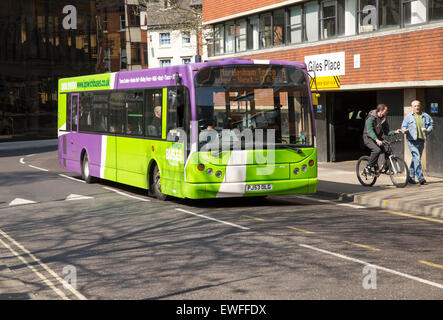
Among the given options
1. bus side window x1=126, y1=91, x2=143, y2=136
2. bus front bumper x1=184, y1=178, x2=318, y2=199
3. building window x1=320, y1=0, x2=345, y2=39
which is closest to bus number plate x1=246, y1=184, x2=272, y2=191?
bus front bumper x1=184, y1=178, x2=318, y2=199

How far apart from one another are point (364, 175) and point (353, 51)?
22.5 ft

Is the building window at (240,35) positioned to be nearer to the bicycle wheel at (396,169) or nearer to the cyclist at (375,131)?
the cyclist at (375,131)

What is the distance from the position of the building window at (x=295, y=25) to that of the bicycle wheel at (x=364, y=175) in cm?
972

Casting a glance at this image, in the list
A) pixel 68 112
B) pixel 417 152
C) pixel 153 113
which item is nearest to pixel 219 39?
pixel 68 112

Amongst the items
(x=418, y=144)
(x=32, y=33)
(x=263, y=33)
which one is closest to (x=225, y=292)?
(x=418, y=144)

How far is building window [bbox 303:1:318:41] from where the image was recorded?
81.4 feet

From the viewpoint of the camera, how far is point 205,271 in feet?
26.9

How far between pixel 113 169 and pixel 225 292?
11.0 m

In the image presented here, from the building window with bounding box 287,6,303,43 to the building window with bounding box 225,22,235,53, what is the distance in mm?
4548

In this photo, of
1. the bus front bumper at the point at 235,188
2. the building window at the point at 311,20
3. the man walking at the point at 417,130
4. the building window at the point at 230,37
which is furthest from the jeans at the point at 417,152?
the building window at the point at 230,37

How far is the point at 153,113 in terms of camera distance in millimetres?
15297

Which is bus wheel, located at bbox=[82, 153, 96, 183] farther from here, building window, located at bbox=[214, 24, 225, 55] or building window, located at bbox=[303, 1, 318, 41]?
building window, located at bbox=[214, 24, 225, 55]

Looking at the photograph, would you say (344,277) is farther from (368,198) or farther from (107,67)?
(107,67)

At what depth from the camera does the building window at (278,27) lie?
26922 mm
